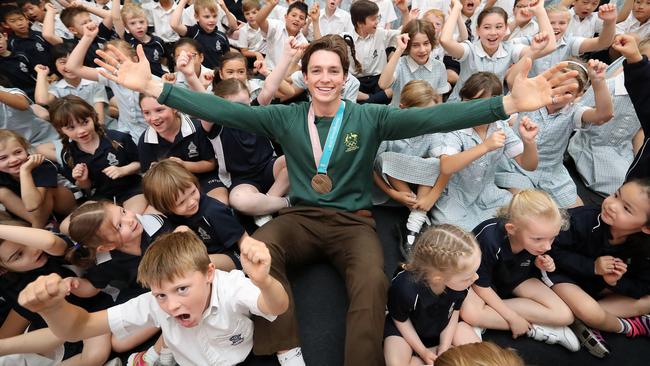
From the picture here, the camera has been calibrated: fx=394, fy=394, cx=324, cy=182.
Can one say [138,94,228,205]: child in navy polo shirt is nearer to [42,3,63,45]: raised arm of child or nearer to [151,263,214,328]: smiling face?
[151,263,214,328]: smiling face

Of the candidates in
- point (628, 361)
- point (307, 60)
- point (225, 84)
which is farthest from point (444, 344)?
point (225, 84)

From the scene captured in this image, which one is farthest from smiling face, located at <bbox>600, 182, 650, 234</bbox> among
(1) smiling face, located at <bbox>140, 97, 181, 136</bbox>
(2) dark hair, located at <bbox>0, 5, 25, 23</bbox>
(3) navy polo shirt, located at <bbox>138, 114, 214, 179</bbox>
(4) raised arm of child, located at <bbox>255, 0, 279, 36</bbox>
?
(2) dark hair, located at <bbox>0, 5, 25, 23</bbox>

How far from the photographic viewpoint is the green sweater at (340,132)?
5.45 feet

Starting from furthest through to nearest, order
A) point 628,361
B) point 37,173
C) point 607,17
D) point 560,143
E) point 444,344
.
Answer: point 607,17
point 560,143
point 37,173
point 628,361
point 444,344

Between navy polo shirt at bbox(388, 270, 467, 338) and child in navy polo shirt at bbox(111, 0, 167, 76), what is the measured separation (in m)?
3.05

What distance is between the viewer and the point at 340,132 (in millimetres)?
1826

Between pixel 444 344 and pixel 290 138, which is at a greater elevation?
pixel 290 138

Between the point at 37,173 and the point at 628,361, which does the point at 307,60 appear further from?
the point at 628,361

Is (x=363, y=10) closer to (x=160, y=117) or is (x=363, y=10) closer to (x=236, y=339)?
(x=160, y=117)

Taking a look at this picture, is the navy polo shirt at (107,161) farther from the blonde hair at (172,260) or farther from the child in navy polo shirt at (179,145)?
the blonde hair at (172,260)

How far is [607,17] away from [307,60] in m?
2.05

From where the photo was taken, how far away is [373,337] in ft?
5.01

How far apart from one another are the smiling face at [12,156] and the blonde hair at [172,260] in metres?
1.37

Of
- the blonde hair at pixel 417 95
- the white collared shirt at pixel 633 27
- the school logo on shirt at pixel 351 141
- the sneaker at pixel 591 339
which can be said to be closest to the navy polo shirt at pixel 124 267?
the school logo on shirt at pixel 351 141
